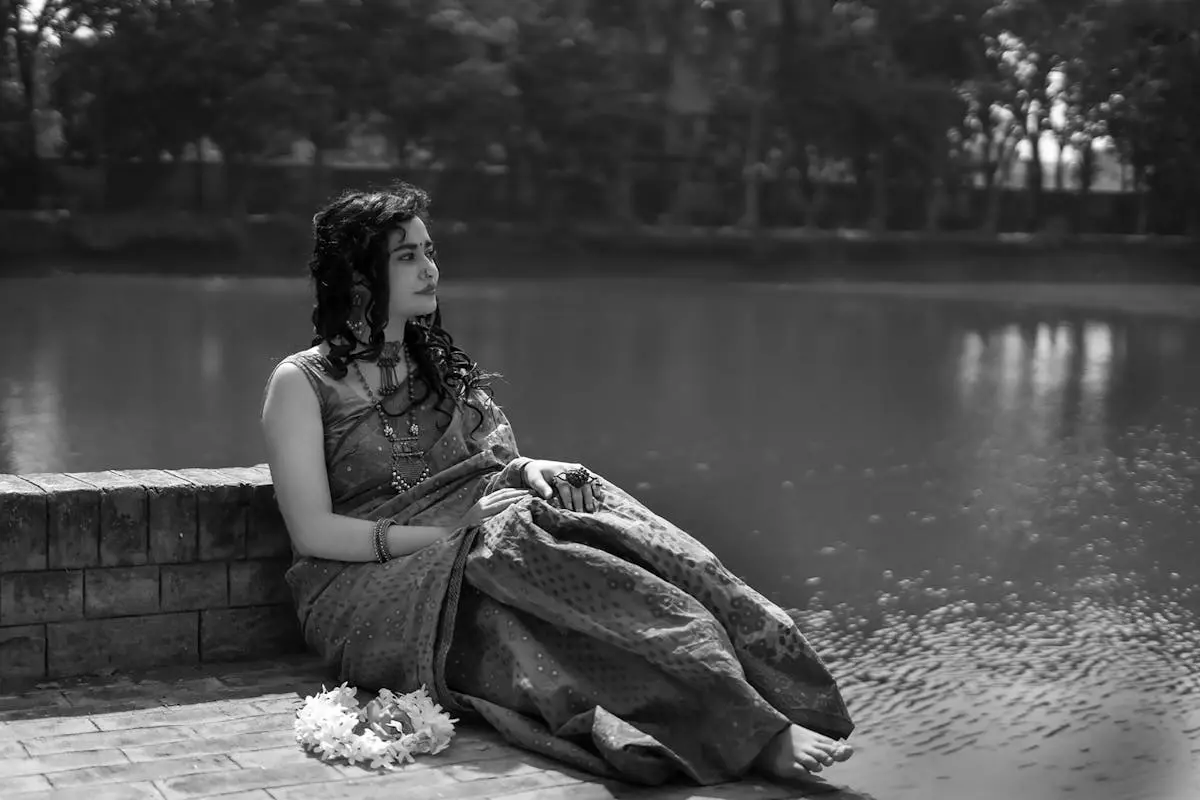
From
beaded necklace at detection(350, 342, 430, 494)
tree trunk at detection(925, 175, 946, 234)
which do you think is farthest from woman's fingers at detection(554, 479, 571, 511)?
tree trunk at detection(925, 175, 946, 234)

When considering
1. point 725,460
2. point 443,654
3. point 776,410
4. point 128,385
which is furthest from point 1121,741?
point 128,385

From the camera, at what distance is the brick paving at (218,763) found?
8.84 ft

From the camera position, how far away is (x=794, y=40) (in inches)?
1497

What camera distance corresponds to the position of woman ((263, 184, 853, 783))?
2891 mm

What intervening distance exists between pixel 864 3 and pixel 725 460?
107ft

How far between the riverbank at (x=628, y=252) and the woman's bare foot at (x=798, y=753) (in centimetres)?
2554

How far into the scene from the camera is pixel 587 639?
118 inches

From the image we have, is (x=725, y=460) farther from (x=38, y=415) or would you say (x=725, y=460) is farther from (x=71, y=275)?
(x=71, y=275)

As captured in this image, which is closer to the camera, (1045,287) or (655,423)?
(655,423)

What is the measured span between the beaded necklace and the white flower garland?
19.6 inches

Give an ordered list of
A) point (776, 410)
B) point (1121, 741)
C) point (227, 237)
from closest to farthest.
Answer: point (1121, 741) < point (776, 410) < point (227, 237)

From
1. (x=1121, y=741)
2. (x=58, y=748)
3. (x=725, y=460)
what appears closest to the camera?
(x=58, y=748)

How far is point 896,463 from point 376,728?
6.60 metres

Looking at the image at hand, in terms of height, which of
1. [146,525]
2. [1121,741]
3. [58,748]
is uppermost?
[146,525]
